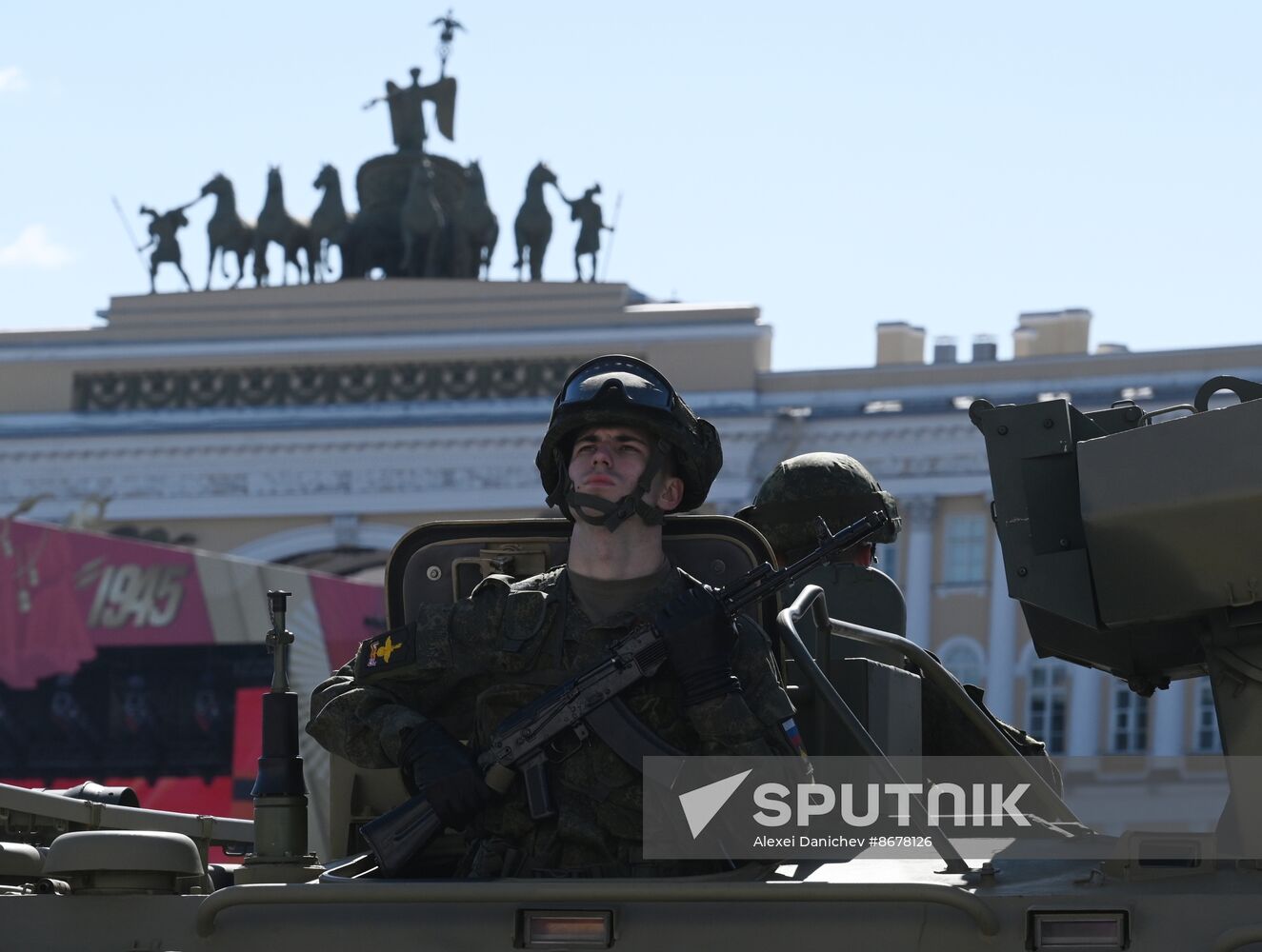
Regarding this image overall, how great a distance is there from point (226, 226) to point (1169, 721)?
21148 mm

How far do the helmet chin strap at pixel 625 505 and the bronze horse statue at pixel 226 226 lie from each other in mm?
53908

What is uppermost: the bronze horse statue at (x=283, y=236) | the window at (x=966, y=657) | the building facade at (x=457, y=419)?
the bronze horse statue at (x=283, y=236)

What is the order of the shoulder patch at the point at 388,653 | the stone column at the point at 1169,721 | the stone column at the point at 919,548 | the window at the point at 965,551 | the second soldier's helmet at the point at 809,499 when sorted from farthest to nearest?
the window at the point at 965,551 < the stone column at the point at 919,548 < the stone column at the point at 1169,721 < the second soldier's helmet at the point at 809,499 < the shoulder patch at the point at 388,653

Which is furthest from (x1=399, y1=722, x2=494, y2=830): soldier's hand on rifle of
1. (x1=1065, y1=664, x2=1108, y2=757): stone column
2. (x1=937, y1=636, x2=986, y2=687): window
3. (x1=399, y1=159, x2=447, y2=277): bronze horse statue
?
(x1=399, y1=159, x2=447, y2=277): bronze horse statue

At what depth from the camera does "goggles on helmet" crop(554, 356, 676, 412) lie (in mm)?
4891

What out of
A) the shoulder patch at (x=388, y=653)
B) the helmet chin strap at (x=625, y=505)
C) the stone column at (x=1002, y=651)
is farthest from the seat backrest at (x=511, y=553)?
the stone column at (x=1002, y=651)

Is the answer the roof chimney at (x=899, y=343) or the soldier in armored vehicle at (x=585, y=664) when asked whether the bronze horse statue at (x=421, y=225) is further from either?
the soldier in armored vehicle at (x=585, y=664)

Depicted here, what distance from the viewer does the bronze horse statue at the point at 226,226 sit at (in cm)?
5819

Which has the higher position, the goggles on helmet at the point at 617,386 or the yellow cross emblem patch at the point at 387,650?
the goggles on helmet at the point at 617,386

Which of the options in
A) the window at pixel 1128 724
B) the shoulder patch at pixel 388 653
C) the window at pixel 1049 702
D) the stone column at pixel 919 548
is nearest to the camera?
the shoulder patch at pixel 388 653

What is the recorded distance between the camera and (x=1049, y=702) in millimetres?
54594

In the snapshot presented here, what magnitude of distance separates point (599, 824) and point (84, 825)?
6.04 feet

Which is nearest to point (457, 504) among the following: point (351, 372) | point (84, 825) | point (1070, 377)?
point (351, 372)

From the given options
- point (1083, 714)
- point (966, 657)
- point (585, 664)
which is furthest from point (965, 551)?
point (585, 664)
